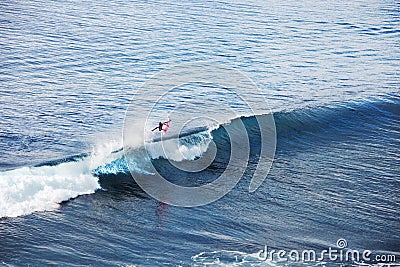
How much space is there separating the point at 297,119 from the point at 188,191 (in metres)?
9.40

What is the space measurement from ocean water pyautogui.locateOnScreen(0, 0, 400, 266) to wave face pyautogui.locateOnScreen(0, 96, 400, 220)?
69 mm

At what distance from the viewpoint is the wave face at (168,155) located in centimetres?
2473

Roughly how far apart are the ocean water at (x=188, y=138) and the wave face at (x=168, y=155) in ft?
0.23

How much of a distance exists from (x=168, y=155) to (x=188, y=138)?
1.59 m

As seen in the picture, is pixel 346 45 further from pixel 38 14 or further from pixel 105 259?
pixel 105 259

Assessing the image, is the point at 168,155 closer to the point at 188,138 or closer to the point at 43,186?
the point at 188,138

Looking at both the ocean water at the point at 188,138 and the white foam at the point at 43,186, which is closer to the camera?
the ocean water at the point at 188,138

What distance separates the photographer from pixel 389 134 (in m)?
33.4

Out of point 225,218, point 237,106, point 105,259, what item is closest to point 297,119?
point 237,106

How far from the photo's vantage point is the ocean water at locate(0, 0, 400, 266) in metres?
22.7

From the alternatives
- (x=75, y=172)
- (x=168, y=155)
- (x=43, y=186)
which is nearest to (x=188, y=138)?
(x=168, y=155)

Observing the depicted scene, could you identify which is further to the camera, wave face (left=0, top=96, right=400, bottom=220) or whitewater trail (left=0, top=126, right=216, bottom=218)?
wave face (left=0, top=96, right=400, bottom=220)

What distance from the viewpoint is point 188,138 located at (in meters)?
30.5

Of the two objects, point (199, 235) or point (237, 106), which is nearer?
point (199, 235)
